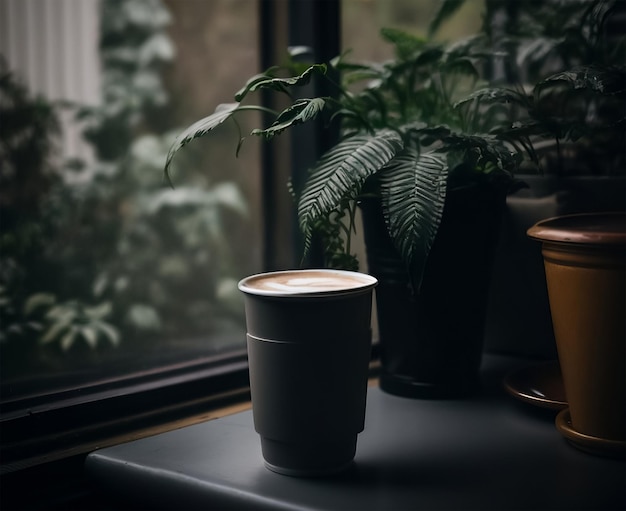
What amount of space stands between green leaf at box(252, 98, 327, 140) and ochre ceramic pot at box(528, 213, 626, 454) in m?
0.31

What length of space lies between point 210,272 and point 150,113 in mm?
629

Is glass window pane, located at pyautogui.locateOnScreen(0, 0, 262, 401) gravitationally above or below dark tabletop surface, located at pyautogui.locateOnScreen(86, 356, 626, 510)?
above

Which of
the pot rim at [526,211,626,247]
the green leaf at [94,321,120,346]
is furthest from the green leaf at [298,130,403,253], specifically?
the green leaf at [94,321,120,346]

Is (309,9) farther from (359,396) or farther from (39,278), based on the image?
(39,278)

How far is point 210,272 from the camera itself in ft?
8.90

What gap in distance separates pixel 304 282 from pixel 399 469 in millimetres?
244

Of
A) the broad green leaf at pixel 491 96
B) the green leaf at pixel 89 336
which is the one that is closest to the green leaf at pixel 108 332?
the green leaf at pixel 89 336

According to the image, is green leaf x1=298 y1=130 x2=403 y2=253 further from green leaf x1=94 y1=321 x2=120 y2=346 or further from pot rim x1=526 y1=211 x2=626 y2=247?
green leaf x1=94 y1=321 x2=120 y2=346

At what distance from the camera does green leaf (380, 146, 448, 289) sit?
33.9 inches

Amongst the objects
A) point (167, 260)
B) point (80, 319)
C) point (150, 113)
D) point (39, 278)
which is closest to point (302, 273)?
point (80, 319)

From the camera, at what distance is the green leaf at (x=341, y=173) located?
87cm

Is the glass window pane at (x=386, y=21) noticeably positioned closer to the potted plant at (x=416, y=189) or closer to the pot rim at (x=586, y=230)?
the potted plant at (x=416, y=189)

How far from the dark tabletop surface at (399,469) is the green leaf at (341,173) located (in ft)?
0.89

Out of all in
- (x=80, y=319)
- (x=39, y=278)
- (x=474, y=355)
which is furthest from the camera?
(x=39, y=278)
